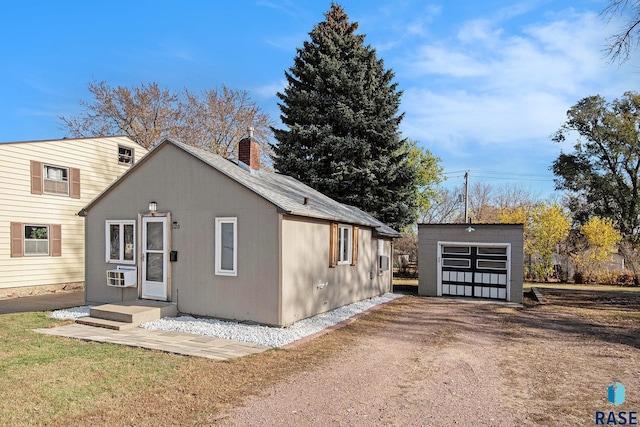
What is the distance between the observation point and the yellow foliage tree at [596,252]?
76.0ft

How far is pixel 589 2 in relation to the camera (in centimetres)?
866

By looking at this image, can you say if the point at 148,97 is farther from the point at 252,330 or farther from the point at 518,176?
the point at 518,176

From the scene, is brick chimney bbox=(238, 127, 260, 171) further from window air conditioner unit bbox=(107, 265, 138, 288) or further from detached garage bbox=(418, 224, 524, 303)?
detached garage bbox=(418, 224, 524, 303)

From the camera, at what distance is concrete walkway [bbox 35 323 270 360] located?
22.8ft

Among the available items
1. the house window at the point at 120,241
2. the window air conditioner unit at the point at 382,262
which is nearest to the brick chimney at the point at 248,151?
the house window at the point at 120,241

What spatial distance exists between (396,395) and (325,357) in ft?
6.49

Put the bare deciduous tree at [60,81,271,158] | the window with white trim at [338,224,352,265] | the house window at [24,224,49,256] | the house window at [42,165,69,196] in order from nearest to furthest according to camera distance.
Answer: the window with white trim at [338,224,352,265] < the house window at [24,224,49,256] < the house window at [42,165,69,196] < the bare deciduous tree at [60,81,271,158]

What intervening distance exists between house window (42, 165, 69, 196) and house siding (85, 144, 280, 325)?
604 cm

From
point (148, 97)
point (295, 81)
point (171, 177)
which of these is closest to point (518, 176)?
point (295, 81)

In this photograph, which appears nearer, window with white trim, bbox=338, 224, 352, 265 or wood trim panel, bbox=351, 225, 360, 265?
window with white trim, bbox=338, 224, 352, 265

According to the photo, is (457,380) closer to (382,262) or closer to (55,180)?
(382,262)

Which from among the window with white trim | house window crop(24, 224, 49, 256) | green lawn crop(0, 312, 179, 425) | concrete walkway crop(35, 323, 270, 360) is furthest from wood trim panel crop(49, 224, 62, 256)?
the window with white trim

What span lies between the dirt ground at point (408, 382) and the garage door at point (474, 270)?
523 cm

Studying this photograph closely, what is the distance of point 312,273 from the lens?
10.1 metres
